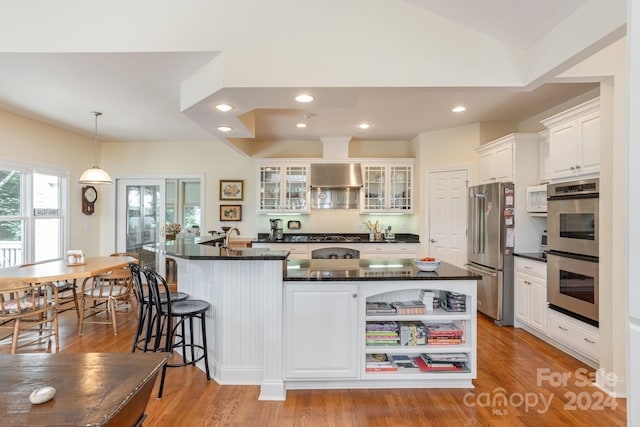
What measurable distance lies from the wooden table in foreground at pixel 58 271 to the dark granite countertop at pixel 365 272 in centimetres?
217

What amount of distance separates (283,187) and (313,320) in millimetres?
3611

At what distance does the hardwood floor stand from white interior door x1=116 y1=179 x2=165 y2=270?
3.92 meters

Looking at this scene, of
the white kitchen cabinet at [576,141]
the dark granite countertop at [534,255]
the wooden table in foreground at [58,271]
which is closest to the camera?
the white kitchen cabinet at [576,141]

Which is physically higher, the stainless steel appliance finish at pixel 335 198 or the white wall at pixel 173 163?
the white wall at pixel 173 163

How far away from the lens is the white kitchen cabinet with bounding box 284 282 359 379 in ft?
8.40

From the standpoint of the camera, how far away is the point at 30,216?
4.73 metres

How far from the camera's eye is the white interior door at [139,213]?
20.3ft

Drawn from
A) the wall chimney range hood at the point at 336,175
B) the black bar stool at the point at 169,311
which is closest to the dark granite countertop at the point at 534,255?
the wall chimney range hood at the point at 336,175

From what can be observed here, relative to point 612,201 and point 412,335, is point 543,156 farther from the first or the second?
point 412,335

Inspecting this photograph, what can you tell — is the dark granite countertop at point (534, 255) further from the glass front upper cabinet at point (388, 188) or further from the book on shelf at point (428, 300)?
the glass front upper cabinet at point (388, 188)

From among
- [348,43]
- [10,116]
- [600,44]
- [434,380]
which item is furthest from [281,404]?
[10,116]

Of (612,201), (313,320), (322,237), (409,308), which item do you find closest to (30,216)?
(322,237)

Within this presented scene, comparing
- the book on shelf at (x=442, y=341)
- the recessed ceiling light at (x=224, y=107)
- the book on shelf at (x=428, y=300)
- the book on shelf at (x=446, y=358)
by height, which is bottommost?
the book on shelf at (x=446, y=358)

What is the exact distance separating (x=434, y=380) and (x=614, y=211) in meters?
1.90
